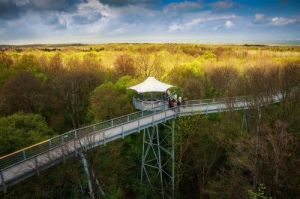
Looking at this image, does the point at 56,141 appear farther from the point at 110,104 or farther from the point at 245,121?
the point at 245,121

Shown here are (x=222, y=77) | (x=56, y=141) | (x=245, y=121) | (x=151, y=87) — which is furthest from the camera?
(x=222, y=77)

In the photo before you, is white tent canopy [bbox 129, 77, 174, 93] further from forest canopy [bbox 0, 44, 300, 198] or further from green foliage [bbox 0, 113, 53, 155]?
green foliage [bbox 0, 113, 53, 155]

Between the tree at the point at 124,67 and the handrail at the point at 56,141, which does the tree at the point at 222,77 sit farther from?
the handrail at the point at 56,141

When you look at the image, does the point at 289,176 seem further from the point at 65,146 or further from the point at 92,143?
the point at 65,146

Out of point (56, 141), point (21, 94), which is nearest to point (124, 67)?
point (21, 94)

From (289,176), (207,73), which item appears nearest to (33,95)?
(207,73)

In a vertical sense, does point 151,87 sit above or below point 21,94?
above

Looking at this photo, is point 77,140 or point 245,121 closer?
point 77,140
